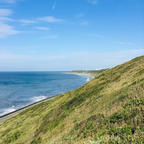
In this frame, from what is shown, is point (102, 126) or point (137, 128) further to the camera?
point (102, 126)

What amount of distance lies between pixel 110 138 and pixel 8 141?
1873 cm

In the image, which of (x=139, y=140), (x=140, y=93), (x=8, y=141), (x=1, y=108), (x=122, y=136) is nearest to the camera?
(x=139, y=140)

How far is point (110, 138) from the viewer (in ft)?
27.4

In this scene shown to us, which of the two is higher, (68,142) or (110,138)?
(110,138)

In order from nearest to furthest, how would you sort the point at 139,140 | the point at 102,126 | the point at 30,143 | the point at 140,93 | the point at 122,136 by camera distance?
the point at 139,140 → the point at 122,136 → the point at 102,126 → the point at 140,93 → the point at 30,143

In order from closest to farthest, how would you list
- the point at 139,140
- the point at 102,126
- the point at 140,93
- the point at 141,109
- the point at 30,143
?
the point at 139,140, the point at 141,109, the point at 102,126, the point at 140,93, the point at 30,143

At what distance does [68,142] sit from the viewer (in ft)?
34.6

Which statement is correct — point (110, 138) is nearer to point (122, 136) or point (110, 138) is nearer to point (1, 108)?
point (122, 136)

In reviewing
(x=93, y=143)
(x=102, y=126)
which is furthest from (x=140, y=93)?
Answer: (x=93, y=143)

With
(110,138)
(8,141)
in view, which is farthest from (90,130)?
(8,141)

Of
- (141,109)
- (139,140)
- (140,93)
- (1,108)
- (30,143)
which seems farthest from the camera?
(1,108)

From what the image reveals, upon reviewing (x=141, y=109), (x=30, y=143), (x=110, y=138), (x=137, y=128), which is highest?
(x=141, y=109)

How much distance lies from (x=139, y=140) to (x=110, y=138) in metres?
1.72

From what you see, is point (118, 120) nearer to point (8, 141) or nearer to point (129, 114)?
point (129, 114)
